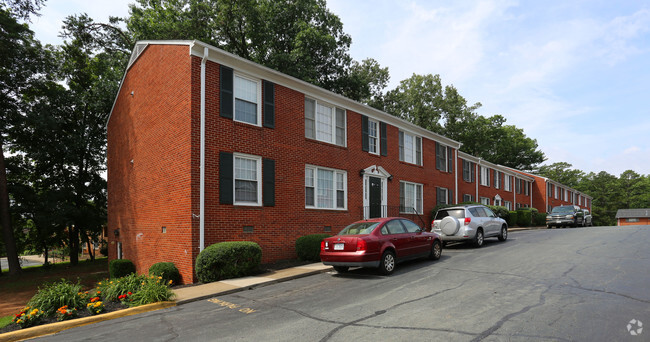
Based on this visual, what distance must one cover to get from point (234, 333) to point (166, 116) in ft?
31.2

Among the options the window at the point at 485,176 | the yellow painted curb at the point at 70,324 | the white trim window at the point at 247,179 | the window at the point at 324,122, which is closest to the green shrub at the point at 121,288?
the yellow painted curb at the point at 70,324

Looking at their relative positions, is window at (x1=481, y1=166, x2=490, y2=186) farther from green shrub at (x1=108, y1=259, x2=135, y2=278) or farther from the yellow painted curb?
the yellow painted curb

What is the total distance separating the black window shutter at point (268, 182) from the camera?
12937 millimetres

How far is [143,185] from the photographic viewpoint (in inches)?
592

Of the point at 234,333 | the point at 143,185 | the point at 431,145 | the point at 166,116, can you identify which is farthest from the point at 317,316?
the point at 431,145

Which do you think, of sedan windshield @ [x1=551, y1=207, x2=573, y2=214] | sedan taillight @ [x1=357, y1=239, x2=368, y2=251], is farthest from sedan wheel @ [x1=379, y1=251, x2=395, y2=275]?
sedan windshield @ [x1=551, y1=207, x2=573, y2=214]

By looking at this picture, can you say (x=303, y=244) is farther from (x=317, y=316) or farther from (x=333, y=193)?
(x=317, y=316)

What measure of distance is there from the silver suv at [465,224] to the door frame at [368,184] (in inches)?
136

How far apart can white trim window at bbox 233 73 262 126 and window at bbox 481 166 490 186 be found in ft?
83.2

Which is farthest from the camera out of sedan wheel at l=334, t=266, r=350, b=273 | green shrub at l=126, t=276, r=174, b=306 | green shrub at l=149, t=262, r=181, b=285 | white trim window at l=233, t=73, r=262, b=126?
white trim window at l=233, t=73, r=262, b=126

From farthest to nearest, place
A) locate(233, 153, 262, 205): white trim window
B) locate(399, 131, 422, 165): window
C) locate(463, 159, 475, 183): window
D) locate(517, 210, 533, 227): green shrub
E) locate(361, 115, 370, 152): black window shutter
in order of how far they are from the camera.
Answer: locate(517, 210, 533, 227): green shrub, locate(463, 159, 475, 183): window, locate(399, 131, 422, 165): window, locate(361, 115, 370, 152): black window shutter, locate(233, 153, 262, 205): white trim window

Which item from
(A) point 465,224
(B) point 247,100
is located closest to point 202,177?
(B) point 247,100

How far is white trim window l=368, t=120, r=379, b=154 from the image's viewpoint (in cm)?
1847

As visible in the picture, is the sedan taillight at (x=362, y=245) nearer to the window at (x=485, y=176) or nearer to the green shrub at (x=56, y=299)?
the green shrub at (x=56, y=299)
